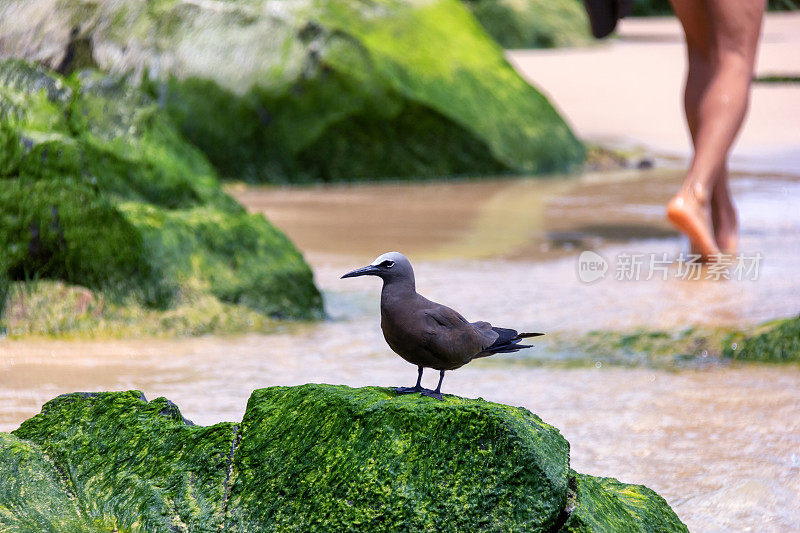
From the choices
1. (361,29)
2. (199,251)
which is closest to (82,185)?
(199,251)

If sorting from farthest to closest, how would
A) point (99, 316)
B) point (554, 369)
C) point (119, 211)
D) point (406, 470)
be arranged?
point (119, 211), point (99, 316), point (554, 369), point (406, 470)

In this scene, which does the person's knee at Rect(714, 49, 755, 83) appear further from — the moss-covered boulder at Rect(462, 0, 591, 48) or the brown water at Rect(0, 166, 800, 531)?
the moss-covered boulder at Rect(462, 0, 591, 48)

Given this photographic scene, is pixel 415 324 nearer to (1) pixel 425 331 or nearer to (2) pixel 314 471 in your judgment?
(1) pixel 425 331

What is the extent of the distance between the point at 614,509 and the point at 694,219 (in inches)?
142

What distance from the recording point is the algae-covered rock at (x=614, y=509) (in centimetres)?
232

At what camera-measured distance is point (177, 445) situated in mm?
2625

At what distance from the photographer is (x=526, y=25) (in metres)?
22.4

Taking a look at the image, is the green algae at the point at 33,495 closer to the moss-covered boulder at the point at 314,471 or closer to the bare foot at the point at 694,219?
the moss-covered boulder at the point at 314,471

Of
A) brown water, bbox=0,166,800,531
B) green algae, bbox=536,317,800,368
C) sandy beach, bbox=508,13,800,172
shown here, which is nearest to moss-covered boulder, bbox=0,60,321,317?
brown water, bbox=0,166,800,531

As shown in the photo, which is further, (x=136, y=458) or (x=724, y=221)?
(x=724, y=221)

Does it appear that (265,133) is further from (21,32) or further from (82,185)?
(82,185)
